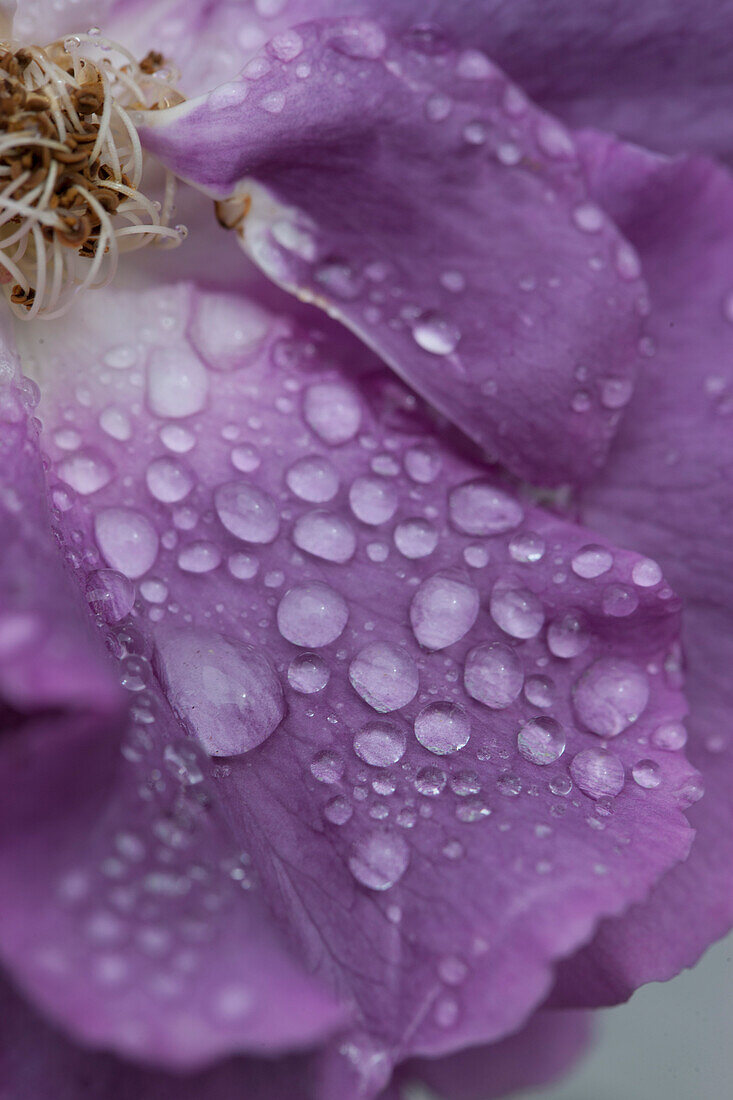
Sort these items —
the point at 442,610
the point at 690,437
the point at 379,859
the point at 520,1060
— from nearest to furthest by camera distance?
1. the point at 379,859
2. the point at 442,610
3. the point at 690,437
4. the point at 520,1060

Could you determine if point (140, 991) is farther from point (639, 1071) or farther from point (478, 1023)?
point (639, 1071)

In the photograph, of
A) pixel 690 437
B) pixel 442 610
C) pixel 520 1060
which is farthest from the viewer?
pixel 520 1060

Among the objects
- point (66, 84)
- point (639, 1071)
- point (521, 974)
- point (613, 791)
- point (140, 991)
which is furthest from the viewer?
point (639, 1071)

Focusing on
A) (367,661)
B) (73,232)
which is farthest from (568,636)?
(73,232)

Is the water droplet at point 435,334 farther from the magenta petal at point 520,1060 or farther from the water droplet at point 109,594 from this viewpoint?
the magenta petal at point 520,1060

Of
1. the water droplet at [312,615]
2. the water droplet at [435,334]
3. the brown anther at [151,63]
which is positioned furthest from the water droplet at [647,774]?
the brown anther at [151,63]

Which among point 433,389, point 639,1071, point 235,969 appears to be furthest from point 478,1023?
point 639,1071

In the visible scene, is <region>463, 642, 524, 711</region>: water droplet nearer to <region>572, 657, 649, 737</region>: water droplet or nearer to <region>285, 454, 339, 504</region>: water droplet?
<region>572, 657, 649, 737</region>: water droplet

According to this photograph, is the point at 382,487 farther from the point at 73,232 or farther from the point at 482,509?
the point at 73,232
